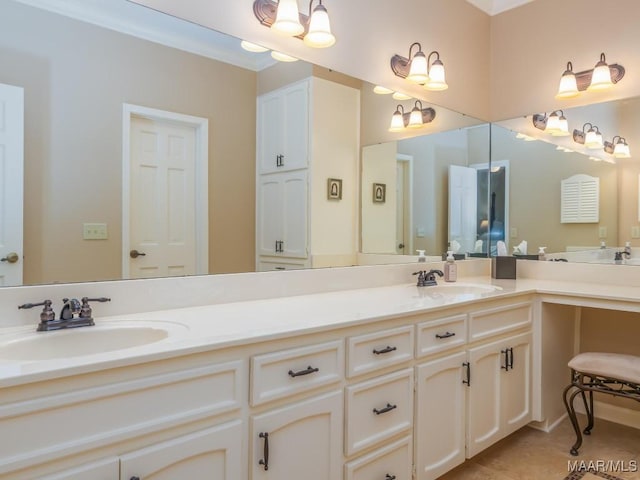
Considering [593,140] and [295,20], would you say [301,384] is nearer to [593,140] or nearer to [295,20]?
[295,20]

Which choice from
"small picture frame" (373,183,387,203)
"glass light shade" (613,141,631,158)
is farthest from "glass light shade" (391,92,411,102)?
"glass light shade" (613,141,631,158)

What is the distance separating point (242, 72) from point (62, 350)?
1258 millimetres

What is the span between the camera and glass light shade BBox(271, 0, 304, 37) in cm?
182

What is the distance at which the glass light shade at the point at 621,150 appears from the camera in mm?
2445

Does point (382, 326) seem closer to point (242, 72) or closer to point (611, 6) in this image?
point (242, 72)

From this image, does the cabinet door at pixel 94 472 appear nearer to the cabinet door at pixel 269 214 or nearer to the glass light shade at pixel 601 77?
the cabinet door at pixel 269 214

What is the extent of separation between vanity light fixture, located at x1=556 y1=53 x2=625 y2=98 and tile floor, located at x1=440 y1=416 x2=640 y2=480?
1979 millimetres

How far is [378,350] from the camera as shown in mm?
1543

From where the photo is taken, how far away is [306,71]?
204cm

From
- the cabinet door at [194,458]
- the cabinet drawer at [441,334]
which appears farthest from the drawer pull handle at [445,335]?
the cabinet door at [194,458]

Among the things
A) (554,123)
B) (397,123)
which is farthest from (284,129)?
(554,123)

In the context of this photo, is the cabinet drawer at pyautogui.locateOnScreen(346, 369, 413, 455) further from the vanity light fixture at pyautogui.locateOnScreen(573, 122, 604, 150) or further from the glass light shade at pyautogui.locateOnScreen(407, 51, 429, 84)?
the vanity light fixture at pyautogui.locateOnScreen(573, 122, 604, 150)

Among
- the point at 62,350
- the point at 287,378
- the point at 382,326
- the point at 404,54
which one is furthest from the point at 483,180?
the point at 62,350

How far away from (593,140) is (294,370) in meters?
2.35
